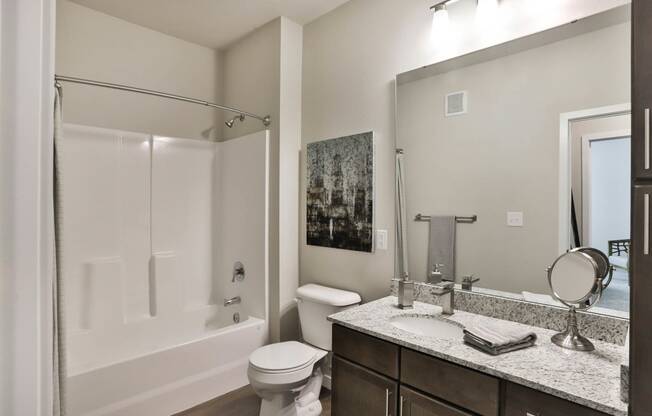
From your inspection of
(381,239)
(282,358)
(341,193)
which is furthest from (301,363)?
(341,193)

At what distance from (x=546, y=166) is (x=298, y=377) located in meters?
1.62

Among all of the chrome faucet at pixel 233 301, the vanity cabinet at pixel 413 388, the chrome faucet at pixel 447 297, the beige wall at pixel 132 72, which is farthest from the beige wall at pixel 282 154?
the chrome faucet at pixel 447 297

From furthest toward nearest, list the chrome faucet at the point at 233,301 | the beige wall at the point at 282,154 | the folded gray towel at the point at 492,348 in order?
the chrome faucet at the point at 233,301 → the beige wall at the point at 282,154 → the folded gray towel at the point at 492,348

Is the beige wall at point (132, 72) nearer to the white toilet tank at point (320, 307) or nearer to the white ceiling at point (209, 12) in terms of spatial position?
the white ceiling at point (209, 12)

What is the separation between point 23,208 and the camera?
0.39m

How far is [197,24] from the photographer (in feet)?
9.27

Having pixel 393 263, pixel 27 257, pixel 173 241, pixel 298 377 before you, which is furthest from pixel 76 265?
pixel 27 257

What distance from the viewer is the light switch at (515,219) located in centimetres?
167

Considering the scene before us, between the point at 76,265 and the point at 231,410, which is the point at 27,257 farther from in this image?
the point at 76,265

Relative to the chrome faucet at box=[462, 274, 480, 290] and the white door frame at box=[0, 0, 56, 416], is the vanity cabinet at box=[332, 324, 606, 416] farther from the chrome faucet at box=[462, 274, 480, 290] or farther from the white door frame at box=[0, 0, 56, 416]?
the white door frame at box=[0, 0, 56, 416]

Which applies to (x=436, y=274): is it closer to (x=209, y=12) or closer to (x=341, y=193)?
(x=341, y=193)

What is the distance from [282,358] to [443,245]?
1096 mm

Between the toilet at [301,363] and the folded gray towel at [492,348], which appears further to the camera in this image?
the toilet at [301,363]

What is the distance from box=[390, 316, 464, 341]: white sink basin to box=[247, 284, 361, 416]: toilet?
51 centimetres
